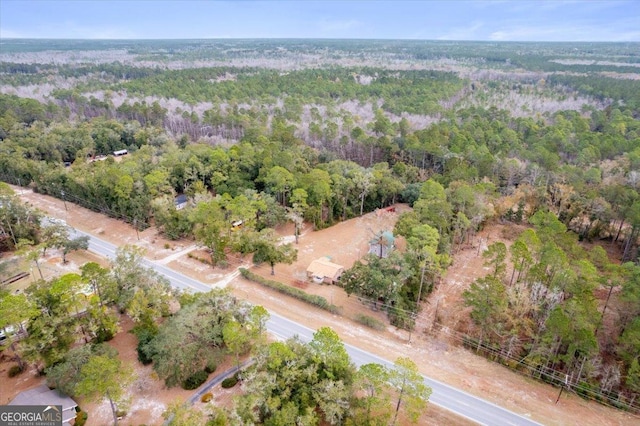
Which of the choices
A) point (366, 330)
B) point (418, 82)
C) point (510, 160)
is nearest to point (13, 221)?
point (366, 330)

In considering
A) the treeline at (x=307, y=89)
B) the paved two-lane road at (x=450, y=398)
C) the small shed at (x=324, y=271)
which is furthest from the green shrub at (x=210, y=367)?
the treeline at (x=307, y=89)

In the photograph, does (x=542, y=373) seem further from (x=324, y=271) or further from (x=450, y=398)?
(x=324, y=271)

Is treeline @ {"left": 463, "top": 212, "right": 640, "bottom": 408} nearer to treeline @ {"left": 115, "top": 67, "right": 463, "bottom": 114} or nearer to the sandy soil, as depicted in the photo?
the sandy soil

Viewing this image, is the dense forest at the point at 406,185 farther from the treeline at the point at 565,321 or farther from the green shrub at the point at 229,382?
the green shrub at the point at 229,382

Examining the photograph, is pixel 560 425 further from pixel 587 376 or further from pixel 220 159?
pixel 220 159

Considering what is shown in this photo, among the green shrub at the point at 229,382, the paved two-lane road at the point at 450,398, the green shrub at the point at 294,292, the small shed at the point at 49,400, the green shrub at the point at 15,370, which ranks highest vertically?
the small shed at the point at 49,400
